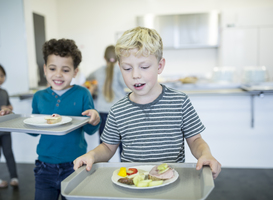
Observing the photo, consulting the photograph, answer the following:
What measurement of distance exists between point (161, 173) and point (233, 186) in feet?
6.49

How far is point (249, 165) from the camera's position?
2932 mm

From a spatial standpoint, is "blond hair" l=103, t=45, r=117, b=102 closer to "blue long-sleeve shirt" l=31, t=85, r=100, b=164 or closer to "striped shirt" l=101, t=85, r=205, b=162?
"blue long-sleeve shirt" l=31, t=85, r=100, b=164

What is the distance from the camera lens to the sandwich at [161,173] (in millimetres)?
755

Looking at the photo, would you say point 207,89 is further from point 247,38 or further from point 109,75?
point 247,38

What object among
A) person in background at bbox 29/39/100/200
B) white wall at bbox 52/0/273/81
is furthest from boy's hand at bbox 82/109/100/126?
white wall at bbox 52/0/273/81

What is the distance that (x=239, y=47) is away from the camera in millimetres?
4906

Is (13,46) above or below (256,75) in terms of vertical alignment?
above

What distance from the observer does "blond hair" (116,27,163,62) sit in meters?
0.94

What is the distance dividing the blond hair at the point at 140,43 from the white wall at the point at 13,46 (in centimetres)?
314

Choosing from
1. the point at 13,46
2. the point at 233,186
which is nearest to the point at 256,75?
the point at 233,186

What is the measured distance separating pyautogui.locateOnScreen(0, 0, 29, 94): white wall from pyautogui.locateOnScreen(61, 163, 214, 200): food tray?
128 inches

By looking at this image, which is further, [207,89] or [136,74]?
[207,89]

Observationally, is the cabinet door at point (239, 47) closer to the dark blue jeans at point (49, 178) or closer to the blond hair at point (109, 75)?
the blond hair at point (109, 75)

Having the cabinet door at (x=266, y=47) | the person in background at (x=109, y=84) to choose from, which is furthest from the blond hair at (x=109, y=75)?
the cabinet door at (x=266, y=47)
